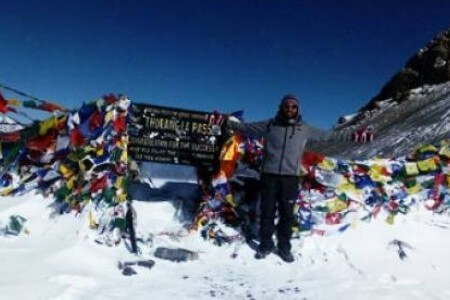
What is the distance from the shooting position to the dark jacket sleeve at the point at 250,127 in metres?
7.87

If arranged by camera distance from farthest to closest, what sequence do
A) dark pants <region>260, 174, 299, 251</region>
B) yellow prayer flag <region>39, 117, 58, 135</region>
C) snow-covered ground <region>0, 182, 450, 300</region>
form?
yellow prayer flag <region>39, 117, 58, 135</region>
dark pants <region>260, 174, 299, 251</region>
snow-covered ground <region>0, 182, 450, 300</region>

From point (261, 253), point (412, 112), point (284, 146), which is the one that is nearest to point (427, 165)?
point (284, 146)

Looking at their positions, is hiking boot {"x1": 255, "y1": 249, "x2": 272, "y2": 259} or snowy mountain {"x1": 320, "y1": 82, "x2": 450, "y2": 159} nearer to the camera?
hiking boot {"x1": 255, "y1": 249, "x2": 272, "y2": 259}

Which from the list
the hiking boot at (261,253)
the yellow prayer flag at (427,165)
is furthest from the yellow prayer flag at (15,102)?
the yellow prayer flag at (427,165)

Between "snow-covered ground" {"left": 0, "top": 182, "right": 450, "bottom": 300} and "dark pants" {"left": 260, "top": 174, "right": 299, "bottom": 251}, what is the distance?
10.2 inches

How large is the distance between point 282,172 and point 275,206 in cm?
48

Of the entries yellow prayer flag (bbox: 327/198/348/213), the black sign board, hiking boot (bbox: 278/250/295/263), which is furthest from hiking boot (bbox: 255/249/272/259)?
the black sign board

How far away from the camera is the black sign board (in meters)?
8.43

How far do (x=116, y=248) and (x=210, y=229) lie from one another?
145cm

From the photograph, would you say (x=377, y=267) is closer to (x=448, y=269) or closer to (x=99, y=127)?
(x=448, y=269)

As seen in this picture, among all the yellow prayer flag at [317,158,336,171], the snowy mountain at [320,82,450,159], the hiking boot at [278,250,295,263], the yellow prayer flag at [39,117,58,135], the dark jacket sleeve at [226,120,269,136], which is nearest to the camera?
the hiking boot at [278,250,295,263]

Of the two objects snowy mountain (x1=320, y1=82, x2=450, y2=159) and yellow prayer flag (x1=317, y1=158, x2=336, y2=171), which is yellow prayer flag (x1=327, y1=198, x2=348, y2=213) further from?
snowy mountain (x1=320, y1=82, x2=450, y2=159)

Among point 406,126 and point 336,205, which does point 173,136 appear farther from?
point 406,126

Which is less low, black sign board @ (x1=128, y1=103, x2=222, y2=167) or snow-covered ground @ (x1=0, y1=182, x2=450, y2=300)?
black sign board @ (x1=128, y1=103, x2=222, y2=167)
